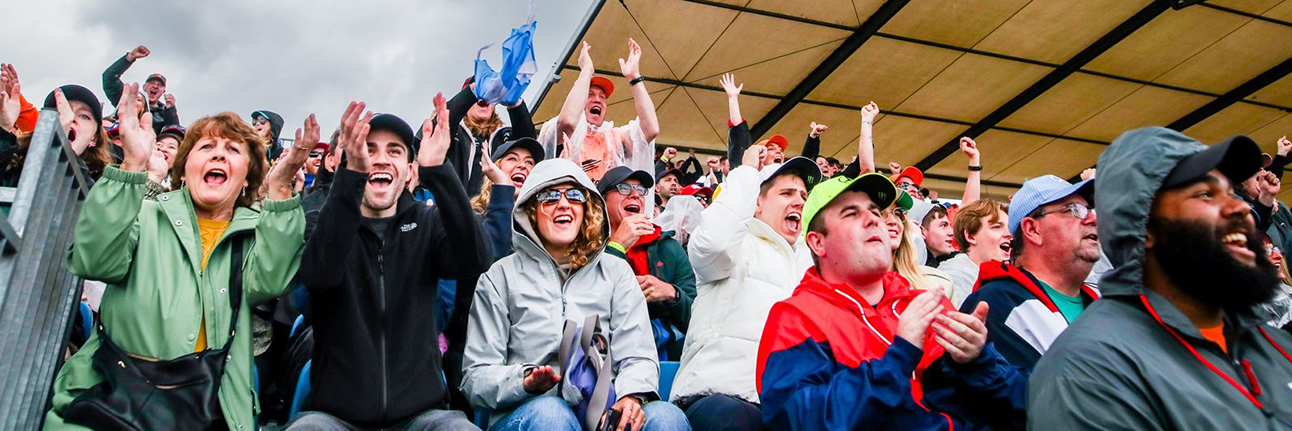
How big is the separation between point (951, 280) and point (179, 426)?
3.80 m

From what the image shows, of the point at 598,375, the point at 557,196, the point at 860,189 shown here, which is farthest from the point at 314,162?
the point at 860,189

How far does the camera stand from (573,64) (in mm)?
10547

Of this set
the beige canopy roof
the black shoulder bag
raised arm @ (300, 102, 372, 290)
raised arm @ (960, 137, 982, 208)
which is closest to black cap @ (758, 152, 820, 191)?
raised arm @ (300, 102, 372, 290)

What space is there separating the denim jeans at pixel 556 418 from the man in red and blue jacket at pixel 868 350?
390 mm

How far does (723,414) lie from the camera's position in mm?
3303

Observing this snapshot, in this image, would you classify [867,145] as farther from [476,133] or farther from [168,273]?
[168,273]

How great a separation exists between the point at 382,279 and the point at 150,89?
21.4 ft

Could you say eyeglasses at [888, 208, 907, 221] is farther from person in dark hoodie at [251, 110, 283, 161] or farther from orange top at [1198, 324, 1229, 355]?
person in dark hoodie at [251, 110, 283, 161]

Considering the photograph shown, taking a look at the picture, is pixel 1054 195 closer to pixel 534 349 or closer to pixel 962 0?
pixel 534 349

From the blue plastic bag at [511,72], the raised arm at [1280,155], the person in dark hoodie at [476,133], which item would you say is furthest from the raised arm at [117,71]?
the raised arm at [1280,155]

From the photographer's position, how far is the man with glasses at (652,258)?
4.60 m

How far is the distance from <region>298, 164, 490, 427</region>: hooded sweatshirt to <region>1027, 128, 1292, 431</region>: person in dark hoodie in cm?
214

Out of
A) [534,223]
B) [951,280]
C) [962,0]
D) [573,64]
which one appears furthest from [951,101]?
[534,223]

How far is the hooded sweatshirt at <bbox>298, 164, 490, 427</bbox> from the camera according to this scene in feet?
10.3
